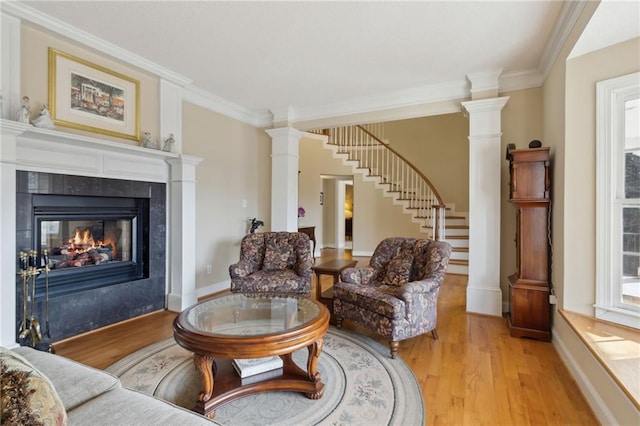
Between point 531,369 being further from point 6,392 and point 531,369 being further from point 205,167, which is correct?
point 205,167

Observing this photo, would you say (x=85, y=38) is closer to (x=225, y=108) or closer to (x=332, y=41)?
(x=225, y=108)

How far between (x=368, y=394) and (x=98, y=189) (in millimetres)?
2959

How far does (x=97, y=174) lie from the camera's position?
2.94m

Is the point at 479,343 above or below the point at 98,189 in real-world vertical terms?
below

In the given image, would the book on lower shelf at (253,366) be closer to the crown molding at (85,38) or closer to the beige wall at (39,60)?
the beige wall at (39,60)

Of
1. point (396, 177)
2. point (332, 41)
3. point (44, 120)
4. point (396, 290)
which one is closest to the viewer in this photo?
point (44, 120)

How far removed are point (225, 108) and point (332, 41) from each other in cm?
214

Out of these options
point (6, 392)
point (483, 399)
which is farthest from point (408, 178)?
point (6, 392)

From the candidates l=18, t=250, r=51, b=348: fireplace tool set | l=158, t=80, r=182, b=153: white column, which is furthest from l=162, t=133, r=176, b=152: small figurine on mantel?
l=18, t=250, r=51, b=348: fireplace tool set

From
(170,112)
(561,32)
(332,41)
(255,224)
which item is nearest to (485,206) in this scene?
(561,32)

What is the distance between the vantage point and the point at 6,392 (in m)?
0.79

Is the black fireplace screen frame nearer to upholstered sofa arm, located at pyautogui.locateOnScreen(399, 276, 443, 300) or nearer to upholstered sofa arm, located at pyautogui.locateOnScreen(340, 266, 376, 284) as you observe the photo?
upholstered sofa arm, located at pyautogui.locateOnScreen(340, 266, 376, 284)

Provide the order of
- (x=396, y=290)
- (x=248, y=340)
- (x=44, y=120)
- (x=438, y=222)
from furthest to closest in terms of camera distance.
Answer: (x=438, y=222), (x=396, y=290), (x=44, y=120), (x=248, y=340)

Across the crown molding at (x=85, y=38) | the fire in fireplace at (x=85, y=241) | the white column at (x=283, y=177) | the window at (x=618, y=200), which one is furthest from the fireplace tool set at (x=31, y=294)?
the window at (x=618, y=200)
